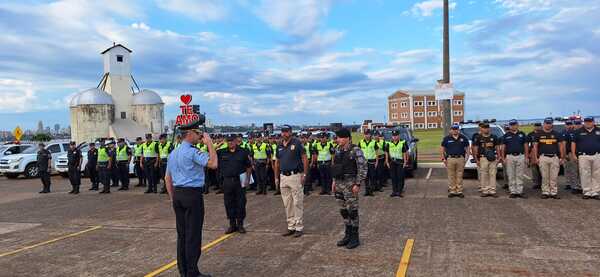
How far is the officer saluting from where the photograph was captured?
5059mm

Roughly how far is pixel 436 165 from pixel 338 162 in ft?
42.7

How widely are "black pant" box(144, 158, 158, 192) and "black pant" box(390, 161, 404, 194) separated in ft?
24.2

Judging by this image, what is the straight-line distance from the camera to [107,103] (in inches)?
1737

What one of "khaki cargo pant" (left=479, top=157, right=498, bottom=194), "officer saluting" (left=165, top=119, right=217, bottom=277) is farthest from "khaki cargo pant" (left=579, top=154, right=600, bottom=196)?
"officer saluting" (left=165, top=119, right=217, bottom=277)

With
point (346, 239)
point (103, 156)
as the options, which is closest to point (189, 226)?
point (346, 239)

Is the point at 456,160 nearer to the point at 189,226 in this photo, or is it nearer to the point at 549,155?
the point at 549,155

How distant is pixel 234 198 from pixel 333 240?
188 cm

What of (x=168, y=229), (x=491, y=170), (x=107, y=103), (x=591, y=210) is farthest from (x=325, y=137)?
(x=107, y=103)

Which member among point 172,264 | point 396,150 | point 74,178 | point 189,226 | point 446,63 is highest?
point 446,63

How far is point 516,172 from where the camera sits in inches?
406

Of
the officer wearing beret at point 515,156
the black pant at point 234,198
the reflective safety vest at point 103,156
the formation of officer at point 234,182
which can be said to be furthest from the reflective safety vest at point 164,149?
the officer wearing beret at point 515,156

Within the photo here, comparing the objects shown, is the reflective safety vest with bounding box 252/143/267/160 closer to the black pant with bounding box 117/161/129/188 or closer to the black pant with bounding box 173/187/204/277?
the black pant with bounding box 117/161/129/188

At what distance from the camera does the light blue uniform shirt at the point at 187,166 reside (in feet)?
16.9

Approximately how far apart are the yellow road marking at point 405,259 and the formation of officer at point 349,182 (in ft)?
2.37
